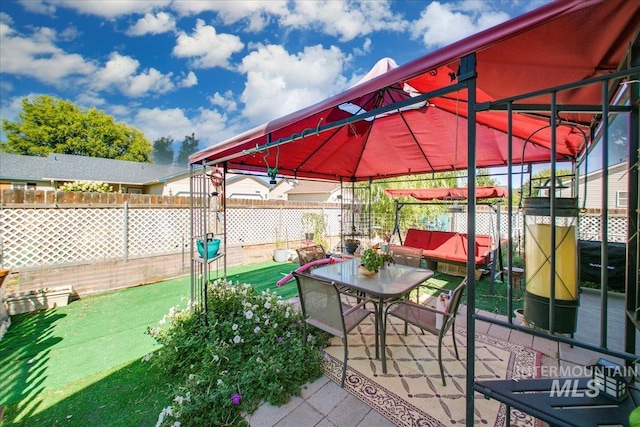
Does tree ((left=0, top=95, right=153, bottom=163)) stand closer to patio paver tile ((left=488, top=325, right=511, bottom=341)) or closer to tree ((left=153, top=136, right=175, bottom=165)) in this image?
tree ((left=153, top=136, right=175, bottom=165))

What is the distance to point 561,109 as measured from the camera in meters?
1.16

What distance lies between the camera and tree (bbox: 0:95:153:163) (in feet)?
70.0

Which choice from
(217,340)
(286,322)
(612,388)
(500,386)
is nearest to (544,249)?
(612,388)

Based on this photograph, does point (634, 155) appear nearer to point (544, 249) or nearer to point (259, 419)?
point (544, 249)

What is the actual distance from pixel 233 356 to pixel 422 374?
1838 millimetres

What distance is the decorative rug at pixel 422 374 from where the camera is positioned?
1873 mm

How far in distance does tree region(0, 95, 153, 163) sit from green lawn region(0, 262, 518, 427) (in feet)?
87.6

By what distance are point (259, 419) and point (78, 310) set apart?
410cm

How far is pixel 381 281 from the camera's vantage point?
2855 mm

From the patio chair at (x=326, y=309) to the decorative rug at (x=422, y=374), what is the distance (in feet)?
0.88

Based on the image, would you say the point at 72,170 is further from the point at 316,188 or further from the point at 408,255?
the point at 408,255

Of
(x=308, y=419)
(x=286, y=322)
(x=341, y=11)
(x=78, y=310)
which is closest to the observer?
(x=308, y=419)

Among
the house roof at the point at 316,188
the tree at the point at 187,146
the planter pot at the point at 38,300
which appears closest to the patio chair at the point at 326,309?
the planter pot at the point at 38,300

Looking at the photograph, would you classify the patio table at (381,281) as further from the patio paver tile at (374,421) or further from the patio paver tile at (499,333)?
the patio paver tile at (499,333)
